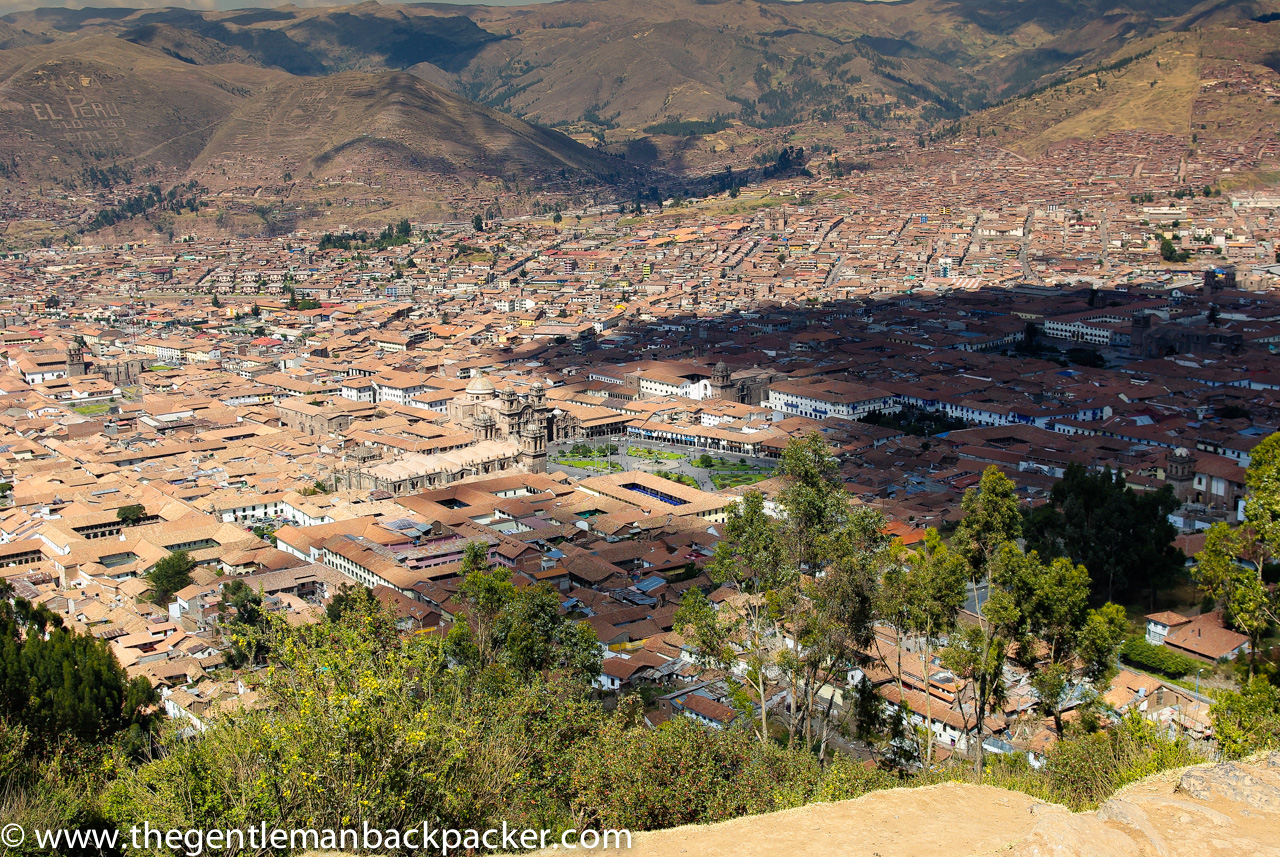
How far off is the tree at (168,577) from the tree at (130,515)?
223 inches

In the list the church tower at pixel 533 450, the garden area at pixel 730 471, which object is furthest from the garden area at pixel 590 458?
the garden area at pixel 730 471

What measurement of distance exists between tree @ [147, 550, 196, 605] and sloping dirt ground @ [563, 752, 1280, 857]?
872 inches

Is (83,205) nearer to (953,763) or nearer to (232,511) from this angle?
(232,511)

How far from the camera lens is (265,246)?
111 meters

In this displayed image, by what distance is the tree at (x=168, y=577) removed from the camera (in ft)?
101

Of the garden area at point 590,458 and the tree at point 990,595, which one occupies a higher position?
the tree at point 990,595

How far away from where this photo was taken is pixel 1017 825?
11.7 meters

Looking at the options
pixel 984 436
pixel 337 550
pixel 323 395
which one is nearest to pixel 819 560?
pixel 337 550

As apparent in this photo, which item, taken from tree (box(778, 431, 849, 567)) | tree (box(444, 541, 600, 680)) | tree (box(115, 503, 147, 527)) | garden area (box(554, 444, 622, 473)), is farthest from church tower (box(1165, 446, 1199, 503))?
tree (box(115, 503, 147, 527))

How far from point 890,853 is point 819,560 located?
6413 mm

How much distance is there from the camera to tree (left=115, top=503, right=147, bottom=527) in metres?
36.2

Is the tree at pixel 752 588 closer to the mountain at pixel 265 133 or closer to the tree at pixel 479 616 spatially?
the tree at pixel 479 616

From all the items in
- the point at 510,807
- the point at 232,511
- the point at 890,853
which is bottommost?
the point at 232,511

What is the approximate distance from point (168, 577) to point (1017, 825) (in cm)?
2485
